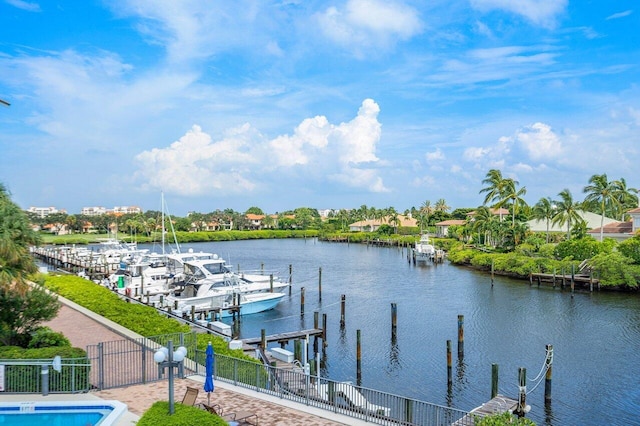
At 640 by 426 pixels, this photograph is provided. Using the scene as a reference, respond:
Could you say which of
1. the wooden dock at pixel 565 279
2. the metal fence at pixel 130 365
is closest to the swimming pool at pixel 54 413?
the metal fence at pixel 130 365

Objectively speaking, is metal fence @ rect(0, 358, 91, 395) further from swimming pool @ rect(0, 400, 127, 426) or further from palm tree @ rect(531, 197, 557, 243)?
palm tree @ rect(531, 197, 557, 243)

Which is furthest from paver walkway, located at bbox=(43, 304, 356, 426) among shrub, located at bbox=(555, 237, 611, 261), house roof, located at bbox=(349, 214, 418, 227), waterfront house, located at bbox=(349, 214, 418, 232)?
waterfront house, located at bbox=(349, 214, 418, 232)

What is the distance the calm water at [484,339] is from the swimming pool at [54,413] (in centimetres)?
1432

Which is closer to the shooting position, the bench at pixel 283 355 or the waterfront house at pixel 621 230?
the bench at pixel 283 355

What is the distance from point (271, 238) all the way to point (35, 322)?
15133 cm

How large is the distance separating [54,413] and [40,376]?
1750 mm

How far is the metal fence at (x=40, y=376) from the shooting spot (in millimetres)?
15852

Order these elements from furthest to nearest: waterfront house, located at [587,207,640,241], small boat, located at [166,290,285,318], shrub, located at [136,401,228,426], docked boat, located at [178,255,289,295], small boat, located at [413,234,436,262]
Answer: small boat, located at [413,234,436,262] → waterfront house, located at [587,207,640,241] → docked boat, located at [178,255,289,295] → small boat, located at [166,290,285,318] → shrub, located at [136,401,228,426]

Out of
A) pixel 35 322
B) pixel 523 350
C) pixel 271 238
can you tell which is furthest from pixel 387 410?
pixel 271 238

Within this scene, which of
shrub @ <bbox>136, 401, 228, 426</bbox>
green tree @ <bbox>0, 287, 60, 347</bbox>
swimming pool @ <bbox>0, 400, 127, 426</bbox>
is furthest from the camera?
green tree @ <bbox>0, 287, 60, 347</bbox>

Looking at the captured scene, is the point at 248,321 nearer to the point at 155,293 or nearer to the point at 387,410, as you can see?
the point at 155,293

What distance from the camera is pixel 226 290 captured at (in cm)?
4203

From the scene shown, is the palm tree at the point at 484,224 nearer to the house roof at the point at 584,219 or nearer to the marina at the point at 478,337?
the house roof at the point at 584,219

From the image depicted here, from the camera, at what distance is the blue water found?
14.6 m
